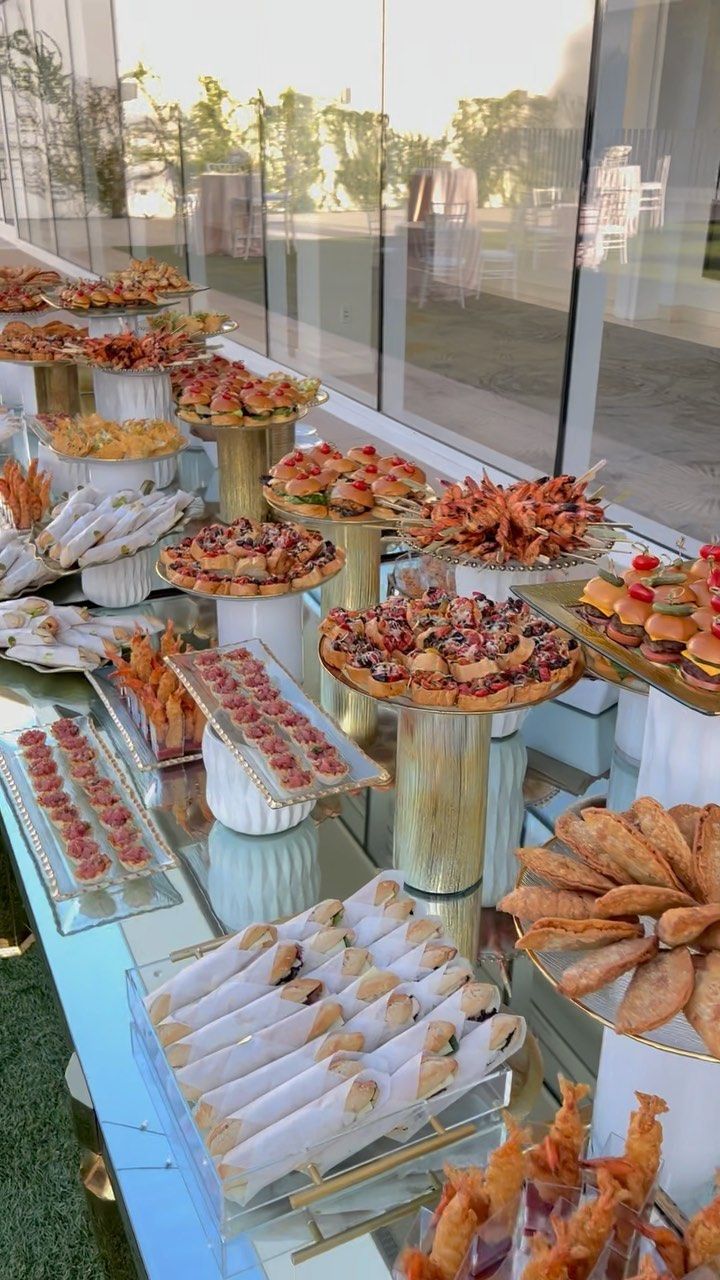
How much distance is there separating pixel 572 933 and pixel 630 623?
437 millimetres

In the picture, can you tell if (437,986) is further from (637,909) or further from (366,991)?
(637,909)

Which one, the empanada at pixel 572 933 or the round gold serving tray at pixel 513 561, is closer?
the empanada at pixel 572 933

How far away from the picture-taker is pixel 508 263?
363cm

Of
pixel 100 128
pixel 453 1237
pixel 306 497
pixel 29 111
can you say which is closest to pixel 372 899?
pixel 453 1237

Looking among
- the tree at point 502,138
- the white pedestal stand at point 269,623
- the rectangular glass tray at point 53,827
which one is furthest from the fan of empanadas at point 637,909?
the tree at point 502,138

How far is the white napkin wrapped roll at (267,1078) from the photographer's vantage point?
978 millimetres

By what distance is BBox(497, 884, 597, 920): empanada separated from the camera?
2.94 feet

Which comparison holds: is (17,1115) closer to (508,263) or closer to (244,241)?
(508,263)

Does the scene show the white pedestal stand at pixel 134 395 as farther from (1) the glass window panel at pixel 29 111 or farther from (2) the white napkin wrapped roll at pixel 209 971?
(1) the glass window panel at pixel 29 111

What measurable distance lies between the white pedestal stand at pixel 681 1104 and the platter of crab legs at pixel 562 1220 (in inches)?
4.8

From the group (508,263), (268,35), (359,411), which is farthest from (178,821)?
(268,35)

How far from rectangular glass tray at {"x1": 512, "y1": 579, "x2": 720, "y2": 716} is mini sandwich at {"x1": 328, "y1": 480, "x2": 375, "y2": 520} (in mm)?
666

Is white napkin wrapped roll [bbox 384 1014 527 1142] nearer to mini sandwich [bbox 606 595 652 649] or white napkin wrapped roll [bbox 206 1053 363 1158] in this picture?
white napkin wrapped roll [bbox 206 1053 363 1158]

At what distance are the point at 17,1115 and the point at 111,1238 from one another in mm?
726
